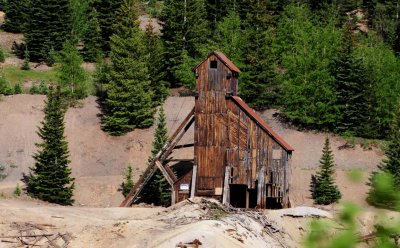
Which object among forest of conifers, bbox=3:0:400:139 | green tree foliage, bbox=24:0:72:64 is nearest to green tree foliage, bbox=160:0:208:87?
forest of conifers, bbox=3:0:400:139

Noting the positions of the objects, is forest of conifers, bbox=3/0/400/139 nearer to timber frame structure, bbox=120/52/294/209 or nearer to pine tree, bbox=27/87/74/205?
pine tree, bbox=27/87/74/205

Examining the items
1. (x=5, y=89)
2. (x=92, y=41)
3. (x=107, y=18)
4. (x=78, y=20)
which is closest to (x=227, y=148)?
(x=5, y=89)

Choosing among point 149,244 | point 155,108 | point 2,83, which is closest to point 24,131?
point 2,83

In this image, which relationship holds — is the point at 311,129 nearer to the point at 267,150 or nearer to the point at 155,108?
the point at 155,108

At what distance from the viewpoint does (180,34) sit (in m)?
63.4

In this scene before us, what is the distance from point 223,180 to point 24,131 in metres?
25.6

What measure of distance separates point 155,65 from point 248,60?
30.9 feet

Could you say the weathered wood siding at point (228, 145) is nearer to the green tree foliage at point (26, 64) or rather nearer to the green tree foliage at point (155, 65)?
the green tree foliage at point (155, 65)

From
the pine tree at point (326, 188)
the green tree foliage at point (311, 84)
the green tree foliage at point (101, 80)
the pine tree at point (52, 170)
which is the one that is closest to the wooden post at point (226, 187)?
the pine tree at point (326, 188)

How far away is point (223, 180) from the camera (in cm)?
3231

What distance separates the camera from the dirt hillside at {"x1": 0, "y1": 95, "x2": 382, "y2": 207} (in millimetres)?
42062

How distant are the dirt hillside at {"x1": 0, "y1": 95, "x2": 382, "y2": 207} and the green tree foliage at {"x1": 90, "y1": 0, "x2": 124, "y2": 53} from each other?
16.2 m

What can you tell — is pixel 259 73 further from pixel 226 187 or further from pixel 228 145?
pixel 226 187

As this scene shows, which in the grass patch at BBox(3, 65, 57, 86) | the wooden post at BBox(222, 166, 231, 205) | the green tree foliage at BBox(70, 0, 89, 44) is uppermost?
the green tree foliage at BBox(70, 0, 89, 44)
